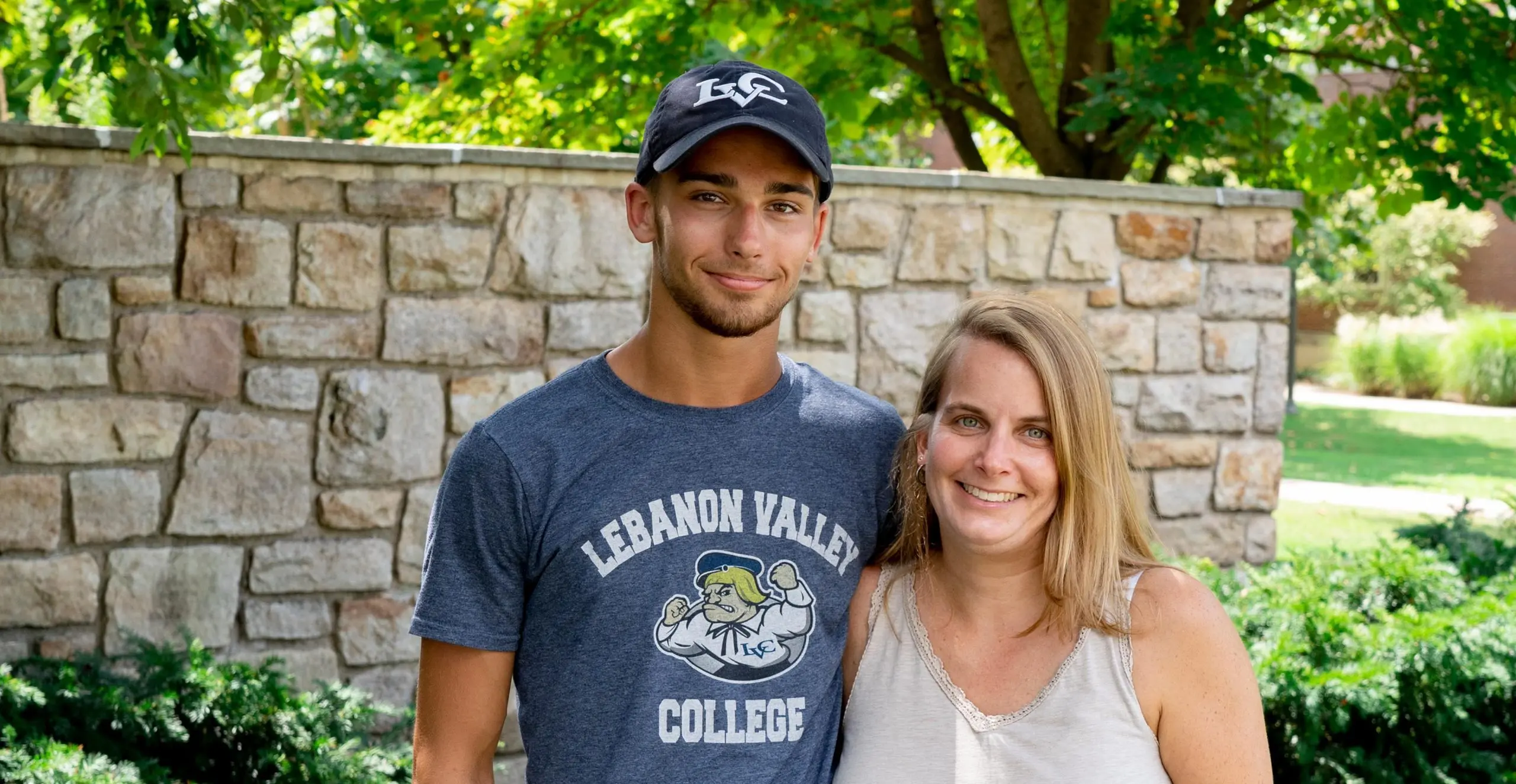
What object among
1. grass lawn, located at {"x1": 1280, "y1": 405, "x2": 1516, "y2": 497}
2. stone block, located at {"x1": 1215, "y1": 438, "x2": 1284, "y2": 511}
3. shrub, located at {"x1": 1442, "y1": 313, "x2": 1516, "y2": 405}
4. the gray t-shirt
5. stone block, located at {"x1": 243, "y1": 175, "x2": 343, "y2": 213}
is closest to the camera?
the gray t-shirt

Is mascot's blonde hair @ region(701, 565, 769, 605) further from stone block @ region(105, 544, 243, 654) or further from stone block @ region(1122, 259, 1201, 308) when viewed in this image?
stone block @ region(1122, 259, 1201, 308)

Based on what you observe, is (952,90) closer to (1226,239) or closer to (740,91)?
(1226,239)

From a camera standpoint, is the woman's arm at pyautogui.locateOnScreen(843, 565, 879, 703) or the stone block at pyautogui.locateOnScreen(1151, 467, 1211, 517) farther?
the stone block at pyautogui.locateOnScreen(1151, 467, 1211, 517)

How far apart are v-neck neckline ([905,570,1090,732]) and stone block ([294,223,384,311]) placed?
276 cm

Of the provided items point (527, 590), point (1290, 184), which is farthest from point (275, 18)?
point (1290, 184)

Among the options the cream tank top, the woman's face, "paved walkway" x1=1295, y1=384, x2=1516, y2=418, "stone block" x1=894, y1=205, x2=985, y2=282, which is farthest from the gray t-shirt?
"paved walkway" x1=1295, y1=384, x2=1516, y2=418

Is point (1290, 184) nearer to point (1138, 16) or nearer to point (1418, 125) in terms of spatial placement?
point (1418, 125)

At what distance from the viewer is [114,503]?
4074 millimetres

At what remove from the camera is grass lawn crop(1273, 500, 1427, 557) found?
27.8 feet

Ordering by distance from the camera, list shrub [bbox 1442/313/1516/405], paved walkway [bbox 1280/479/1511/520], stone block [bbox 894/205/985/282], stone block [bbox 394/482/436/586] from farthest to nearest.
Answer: shrub [bbox 1442/313/1516/405] → paved walkway [bbox 1280/479/1511/520] → stone block [bbox 894/205/985/282] → stone block [bbox 394/482/436/586]

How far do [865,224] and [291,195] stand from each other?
1941 millimetres

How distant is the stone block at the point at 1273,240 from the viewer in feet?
17.6

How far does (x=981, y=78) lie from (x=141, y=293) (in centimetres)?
484

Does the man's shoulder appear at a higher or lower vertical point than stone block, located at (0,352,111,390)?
higher
